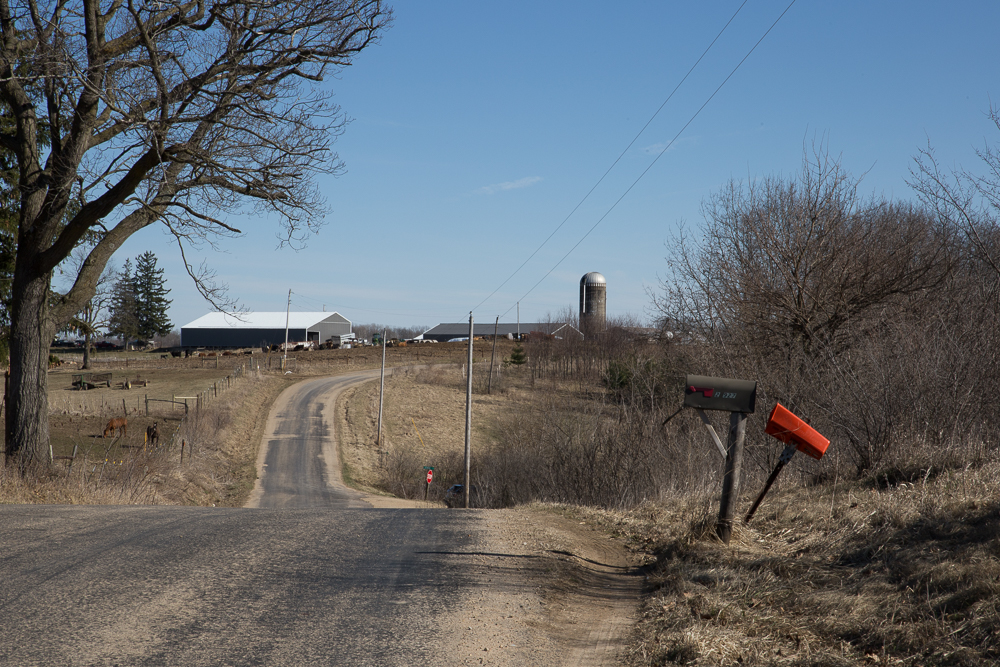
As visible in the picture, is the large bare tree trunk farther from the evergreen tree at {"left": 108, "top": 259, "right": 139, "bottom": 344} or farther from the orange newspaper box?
the evergreen tree at {"left": 108, "top": 259, "right": 139, "bottom": 344}

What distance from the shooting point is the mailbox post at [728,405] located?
6.25 m

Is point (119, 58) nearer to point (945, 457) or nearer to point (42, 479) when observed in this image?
point (42, 479)

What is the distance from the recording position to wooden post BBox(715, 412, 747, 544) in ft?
21.0

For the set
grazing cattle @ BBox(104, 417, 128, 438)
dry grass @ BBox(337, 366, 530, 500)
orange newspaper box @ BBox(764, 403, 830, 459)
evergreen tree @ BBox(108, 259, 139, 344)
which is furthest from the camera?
evergreen tree @ BBox(108, 259, 139, 344)

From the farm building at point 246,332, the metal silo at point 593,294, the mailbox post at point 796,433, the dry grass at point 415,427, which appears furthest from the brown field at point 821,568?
the farm building at point 246,332

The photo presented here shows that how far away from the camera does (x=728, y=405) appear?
6.28 metres

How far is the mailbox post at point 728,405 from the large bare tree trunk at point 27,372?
11.7 meters

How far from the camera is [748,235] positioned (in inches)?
752

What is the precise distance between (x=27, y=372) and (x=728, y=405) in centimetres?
1235

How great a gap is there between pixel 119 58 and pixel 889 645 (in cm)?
1357

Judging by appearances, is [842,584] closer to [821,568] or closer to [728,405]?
[821,568]

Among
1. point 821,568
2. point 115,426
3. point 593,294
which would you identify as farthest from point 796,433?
point 593,294

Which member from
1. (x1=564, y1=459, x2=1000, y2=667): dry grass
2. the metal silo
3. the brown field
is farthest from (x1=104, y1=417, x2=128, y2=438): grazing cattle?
the metal silo

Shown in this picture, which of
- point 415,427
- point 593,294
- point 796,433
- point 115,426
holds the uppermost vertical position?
point 593,294
